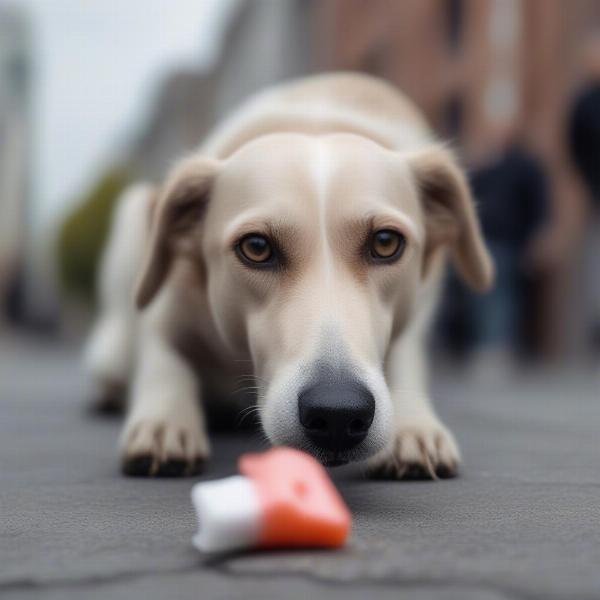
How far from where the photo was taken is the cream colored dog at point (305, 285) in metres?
2.57

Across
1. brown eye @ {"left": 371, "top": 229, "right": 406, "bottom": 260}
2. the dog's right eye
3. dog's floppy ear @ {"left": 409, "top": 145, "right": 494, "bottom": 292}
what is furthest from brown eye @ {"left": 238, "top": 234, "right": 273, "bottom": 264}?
dog's floppy ear @ {"left": 409, "top": 145, "right": 494, "bottom": 292}

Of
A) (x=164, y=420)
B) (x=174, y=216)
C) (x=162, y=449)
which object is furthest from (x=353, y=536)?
(x=174, y=216)

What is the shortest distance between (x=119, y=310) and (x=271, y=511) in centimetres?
320

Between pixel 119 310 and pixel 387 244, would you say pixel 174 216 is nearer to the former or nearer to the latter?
pixel 387 244

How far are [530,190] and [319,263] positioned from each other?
7.22 metres

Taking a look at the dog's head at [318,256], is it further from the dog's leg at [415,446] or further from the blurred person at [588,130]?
the blurred person at [588,130]

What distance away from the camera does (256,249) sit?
3.07 m

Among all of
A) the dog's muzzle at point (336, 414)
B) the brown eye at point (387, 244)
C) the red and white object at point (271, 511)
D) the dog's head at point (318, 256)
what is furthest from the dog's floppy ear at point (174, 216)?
the red and white object at point (271, 511)

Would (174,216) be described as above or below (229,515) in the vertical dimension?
above

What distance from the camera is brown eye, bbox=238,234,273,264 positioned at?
3.04m

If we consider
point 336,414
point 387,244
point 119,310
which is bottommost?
point 336,414

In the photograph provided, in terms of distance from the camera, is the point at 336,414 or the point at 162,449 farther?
the point at 162,449

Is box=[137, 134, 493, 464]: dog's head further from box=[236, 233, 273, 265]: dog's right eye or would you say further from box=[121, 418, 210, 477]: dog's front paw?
box=[121, 418, 210, 477]: dog's front paw

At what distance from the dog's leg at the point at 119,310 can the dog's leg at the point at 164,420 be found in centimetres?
93
